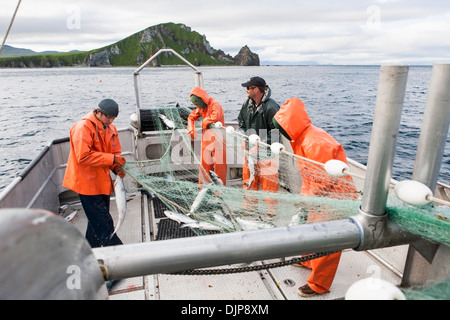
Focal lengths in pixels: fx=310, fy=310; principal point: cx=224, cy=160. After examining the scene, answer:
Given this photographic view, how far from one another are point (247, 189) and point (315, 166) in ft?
6.96

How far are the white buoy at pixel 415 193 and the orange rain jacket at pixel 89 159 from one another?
3.59 metres

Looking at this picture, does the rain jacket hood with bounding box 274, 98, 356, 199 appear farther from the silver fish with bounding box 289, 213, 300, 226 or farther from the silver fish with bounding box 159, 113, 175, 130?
the silver fish with bounding box 159, 113, 175, 130

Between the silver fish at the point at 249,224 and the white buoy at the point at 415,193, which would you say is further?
the silver fish at the point at 249,224

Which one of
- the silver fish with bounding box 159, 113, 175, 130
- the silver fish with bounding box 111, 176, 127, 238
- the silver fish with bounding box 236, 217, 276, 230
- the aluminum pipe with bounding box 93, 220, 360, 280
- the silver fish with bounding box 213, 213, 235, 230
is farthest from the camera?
the silver fish with bounding box 159, 113, 175, 130

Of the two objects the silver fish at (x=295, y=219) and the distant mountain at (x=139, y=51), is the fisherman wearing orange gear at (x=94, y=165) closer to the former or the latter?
the silver fish at (x=295, y=219)

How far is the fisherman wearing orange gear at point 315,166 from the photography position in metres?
3.44

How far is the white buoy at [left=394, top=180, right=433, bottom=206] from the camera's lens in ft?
4.98

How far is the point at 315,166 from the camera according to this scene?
340cm

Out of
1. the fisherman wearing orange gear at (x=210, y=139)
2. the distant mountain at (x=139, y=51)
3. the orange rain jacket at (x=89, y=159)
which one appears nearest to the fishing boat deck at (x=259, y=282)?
the orange rain jacket at (x=89, y=159)

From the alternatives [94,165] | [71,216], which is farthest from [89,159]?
[71,216]

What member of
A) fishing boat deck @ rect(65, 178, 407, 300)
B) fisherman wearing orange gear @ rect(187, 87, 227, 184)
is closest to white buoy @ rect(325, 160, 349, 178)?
fishing boat deck @ rect(65, 178, 407, 300)

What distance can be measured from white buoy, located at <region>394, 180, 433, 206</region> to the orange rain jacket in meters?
3.59

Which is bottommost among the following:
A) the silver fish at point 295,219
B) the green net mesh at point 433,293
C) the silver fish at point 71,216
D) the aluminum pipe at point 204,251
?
the silver fish at point 71,216
